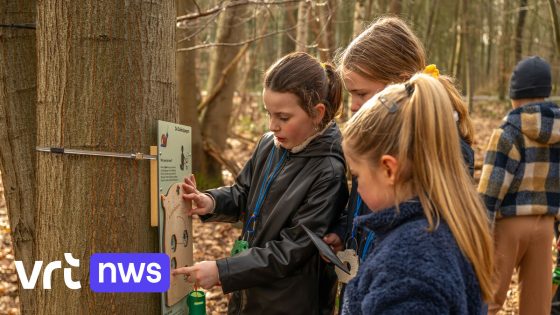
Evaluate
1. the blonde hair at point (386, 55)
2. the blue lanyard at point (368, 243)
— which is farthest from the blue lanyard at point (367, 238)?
the blonde hair at point (386, 55)

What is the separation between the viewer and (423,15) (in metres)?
23.5

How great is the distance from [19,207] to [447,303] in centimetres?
230

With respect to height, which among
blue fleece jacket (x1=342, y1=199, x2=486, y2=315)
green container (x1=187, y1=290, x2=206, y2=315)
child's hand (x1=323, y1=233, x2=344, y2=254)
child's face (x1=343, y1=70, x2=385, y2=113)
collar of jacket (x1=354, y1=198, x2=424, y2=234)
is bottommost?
green container (x1=187, y1=290, x2=206, y2=315)

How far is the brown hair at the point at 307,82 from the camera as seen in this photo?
244 centimetres

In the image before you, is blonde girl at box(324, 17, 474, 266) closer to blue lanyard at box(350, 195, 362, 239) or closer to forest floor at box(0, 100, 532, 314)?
blue lanyard at box(350, 195, 362, 239)

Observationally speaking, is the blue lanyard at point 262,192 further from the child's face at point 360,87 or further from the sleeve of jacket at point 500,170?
the sleeve of jacket at point 500,170

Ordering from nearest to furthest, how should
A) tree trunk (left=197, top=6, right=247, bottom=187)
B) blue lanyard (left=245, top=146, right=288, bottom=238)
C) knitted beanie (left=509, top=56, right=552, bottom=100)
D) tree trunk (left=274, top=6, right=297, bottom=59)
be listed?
blue lanyard (left=245, top=146, right=288, bottom=238)
knitted beanie (left=509, top=56, right=552, bottom=100)
tree trunk (left=197, top=6, right=247, bottom=187)
tree trunk (left=274, top=6, right=297, bottom=59)

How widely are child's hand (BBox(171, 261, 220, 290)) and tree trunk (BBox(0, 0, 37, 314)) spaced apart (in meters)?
1.15

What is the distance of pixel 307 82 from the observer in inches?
96.9

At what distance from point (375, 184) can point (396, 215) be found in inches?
4.8

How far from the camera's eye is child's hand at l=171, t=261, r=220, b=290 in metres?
2.14

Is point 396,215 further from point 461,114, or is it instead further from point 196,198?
point 196,198

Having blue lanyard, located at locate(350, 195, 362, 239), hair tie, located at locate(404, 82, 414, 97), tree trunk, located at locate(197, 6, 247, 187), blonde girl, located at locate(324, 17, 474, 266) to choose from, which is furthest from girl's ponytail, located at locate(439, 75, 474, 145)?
tree trunk, located at locate(197, 6, 247, 187)

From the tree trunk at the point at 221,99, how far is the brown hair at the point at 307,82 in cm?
505
